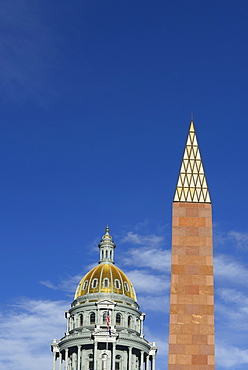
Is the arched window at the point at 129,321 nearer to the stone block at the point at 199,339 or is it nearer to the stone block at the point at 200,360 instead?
the stone block at the point at 199,339

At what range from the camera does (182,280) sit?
54.7 meters

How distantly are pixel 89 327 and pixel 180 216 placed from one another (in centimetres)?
8675

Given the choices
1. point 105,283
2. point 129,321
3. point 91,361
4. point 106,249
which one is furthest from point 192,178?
point 106,249

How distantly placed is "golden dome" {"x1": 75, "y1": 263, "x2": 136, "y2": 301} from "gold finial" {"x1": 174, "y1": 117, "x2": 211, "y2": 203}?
87.1m

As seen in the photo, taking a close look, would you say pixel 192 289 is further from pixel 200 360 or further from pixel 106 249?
pixel 106 249

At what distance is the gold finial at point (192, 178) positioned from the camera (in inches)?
2249

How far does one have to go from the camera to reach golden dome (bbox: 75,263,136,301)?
144 meters

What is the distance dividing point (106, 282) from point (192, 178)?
8883cm

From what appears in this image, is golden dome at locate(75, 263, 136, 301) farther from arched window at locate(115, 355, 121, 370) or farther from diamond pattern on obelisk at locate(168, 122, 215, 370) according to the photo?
diamond pattern on obelisk at locate(168, 122, 215, 370)

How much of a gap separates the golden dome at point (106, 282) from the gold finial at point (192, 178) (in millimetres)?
87113

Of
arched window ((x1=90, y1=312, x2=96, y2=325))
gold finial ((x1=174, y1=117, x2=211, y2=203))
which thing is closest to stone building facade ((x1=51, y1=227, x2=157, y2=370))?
arched window ((x1=90, y1=312, x2=96, y2=325))

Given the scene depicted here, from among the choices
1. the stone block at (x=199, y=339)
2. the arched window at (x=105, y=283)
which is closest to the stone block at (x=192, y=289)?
the stone block at (x=199, y=339)

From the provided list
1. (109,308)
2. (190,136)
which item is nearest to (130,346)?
Answer: (109,308)

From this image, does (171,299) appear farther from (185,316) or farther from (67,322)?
(67,322)
